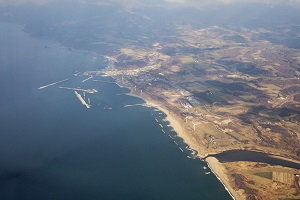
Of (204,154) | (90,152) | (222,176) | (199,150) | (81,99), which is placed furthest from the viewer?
(81,99)

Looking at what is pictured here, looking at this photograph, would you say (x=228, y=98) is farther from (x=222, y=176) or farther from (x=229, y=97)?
(x=222, y=176)

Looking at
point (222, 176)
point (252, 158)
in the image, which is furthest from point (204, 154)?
point (252, 158)

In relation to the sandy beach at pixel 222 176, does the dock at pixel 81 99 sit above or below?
below

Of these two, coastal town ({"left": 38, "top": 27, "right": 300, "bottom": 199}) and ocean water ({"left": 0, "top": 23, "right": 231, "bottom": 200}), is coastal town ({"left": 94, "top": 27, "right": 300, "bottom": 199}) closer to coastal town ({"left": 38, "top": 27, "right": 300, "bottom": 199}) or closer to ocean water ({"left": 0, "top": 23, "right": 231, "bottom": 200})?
coastal town ({"left": 38, "top": 27, "right": 300, "bottom": 199})

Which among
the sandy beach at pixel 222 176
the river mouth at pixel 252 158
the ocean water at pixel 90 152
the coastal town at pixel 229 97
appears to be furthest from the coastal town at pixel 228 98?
the ocean water at pixel 90 152

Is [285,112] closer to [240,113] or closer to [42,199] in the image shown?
[240,113]

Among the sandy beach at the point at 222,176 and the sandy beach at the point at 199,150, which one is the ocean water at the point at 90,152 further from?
the sandy beach at the point at 199,150

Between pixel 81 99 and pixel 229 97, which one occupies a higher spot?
pixel 229 97
